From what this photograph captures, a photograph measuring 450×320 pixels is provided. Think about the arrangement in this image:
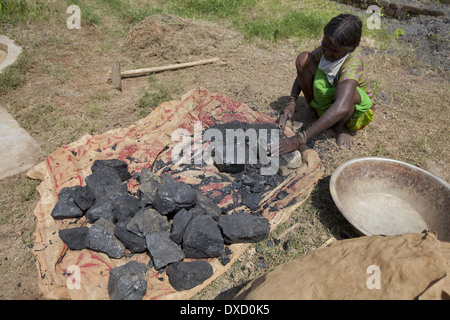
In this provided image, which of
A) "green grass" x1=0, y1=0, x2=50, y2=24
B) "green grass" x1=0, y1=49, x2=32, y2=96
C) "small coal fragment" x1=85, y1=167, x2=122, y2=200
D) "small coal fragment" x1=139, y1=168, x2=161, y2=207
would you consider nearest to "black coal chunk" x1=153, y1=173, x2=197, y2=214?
"small coal fragment" x1=139, y1=168, x2=161, y2=207

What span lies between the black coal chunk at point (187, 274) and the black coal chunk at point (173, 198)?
0.51m

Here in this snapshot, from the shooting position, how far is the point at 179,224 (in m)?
2.58

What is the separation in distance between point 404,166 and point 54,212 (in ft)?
11.5

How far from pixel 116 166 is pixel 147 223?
2.82ft

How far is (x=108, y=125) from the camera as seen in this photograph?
4.07m

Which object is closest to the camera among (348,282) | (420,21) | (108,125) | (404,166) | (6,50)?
(348,282)

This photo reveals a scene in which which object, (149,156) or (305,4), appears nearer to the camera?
(149,156)

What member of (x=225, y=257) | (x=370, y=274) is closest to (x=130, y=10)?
(x=225, y=257)
